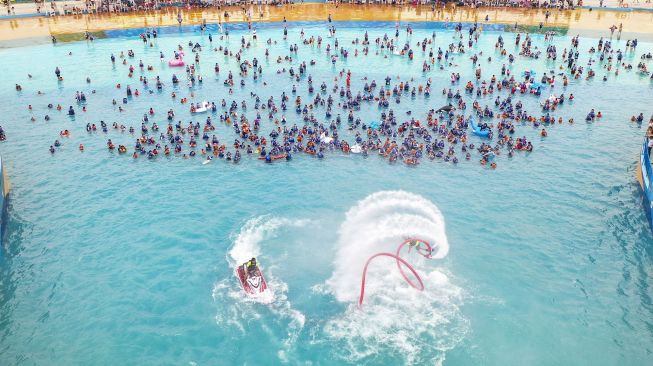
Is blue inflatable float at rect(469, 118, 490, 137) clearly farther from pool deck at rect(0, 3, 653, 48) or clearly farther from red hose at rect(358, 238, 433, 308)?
pool deck at rect(0, 3, 653, 48)

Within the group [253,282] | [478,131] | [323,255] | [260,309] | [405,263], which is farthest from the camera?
[478,131]

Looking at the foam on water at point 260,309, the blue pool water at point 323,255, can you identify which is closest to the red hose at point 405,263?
the blue pool water at point 323,255

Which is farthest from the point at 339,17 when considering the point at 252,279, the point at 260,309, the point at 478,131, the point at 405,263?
the point at 260,309

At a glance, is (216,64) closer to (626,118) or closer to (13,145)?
(13,145)

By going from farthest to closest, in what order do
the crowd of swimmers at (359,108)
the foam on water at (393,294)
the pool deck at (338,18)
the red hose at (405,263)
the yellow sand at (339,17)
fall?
the yellow sand at (339,17) → the pool deck at (338,18) → the crowd of swimmers at (359,108) → the red hose at (405,263) → the foam on water at (393,294)

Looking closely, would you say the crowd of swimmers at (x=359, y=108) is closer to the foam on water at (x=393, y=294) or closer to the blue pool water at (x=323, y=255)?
the blue pool water at (x=323, y=255)

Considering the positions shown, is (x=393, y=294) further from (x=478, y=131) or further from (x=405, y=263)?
(x=478, y=131)
